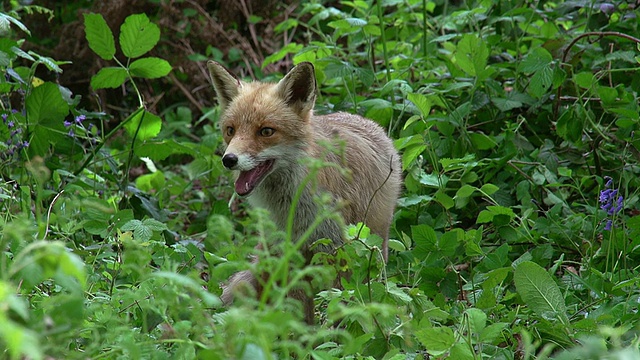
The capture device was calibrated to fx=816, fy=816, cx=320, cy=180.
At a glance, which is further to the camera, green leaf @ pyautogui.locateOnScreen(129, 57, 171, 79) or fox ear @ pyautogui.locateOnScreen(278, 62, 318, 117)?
green leaf @ pyautogui.locateOnScreen(129, 57, 171, 79)

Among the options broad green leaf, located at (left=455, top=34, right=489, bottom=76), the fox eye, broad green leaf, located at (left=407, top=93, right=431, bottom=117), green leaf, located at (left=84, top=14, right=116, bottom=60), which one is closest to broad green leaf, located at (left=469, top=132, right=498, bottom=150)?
broad green leaf, located at (left=455, top=34, right=489, bottom=76)

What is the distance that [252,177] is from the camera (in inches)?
190

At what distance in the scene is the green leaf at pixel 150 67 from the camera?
17.9ft

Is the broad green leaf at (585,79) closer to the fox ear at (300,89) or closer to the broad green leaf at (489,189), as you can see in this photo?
the broad green leaf at (489,189)

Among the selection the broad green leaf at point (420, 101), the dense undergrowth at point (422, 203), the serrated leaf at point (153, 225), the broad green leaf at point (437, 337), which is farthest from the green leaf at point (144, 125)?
the broad green leaf at point (437, 337)

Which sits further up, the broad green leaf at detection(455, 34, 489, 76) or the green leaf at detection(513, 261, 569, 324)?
the broad green leaf at detection(455, 34, 489, 76)

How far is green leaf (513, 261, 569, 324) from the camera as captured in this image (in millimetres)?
3742

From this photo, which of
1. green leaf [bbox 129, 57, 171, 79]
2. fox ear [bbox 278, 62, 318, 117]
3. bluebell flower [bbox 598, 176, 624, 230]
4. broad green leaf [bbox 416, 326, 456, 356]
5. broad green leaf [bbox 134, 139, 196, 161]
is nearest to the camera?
broad green leaf [bbox 416, 326, 456, 356]

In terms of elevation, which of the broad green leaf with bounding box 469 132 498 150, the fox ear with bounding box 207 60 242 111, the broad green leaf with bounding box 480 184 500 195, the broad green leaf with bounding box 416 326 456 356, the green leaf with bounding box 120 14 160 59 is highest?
the green leaf with bounding box 120 14 160 59

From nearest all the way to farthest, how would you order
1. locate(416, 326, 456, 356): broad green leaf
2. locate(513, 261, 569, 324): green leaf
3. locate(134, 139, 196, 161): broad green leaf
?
locate(416, 326, 456, 356): broad green leaf → locate(513, 261, 569, 324): green leaf → locate(134, 139, 196, 161): broad green leaf

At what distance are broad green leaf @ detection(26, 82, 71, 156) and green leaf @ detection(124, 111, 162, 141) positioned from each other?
0.59m

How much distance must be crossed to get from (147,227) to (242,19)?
580 cm

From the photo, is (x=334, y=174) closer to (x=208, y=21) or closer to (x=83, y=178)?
(x=83, y=178)

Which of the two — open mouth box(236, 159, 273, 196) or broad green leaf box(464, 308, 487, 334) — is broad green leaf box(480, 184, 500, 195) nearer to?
open mouth box(236, 159, 273, 196)
